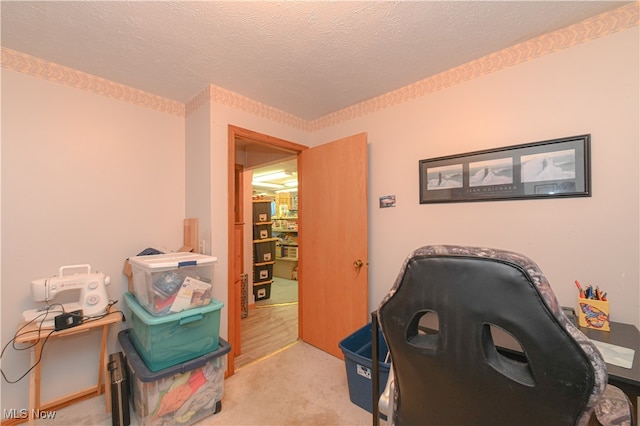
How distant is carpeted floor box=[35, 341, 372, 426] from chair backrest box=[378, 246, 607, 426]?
4.01 feet

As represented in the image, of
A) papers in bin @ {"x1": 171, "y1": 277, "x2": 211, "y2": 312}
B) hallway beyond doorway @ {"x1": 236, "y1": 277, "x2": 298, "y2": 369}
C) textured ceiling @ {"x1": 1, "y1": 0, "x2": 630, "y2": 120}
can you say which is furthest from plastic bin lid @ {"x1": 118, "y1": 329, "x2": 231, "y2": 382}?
textured ceiling @ {"x1": 1, "y1": 0, "x2": 630, "y2": 120}

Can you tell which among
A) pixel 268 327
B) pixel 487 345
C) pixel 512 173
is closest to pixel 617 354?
pixel 487 345

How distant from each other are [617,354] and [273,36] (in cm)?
227

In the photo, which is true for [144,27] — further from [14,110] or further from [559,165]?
[559,165]

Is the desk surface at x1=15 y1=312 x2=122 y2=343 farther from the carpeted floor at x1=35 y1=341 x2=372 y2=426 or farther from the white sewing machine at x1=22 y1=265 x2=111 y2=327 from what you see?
the carpeted floor at x1=35 y1=341 x2=372 y2=426

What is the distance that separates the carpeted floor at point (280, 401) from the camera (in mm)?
1734

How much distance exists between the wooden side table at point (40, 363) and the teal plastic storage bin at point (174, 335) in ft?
0.61

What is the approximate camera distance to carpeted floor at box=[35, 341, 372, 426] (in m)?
1.73

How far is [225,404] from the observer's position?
1.88 meters

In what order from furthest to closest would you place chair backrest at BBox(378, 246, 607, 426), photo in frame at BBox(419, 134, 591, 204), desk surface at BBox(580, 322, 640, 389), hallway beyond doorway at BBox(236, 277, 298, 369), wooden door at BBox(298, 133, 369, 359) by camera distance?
hallway beyond doorway at BBox(236, 277, 298, 369)
wooden door at BBox(298, 133, 369, 359)
photo in frame at BBox(419, 134, 591, 204)
desk surface at BBox(580, 322, 640, 389)
chair backrest at BBox(378, 246, 607, 426)

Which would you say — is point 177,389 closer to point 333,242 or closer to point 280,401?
point 280,401

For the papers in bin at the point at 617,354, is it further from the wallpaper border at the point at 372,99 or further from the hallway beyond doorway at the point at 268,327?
the hallway beyond doorway at the point at 268,327

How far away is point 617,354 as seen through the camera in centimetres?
109
